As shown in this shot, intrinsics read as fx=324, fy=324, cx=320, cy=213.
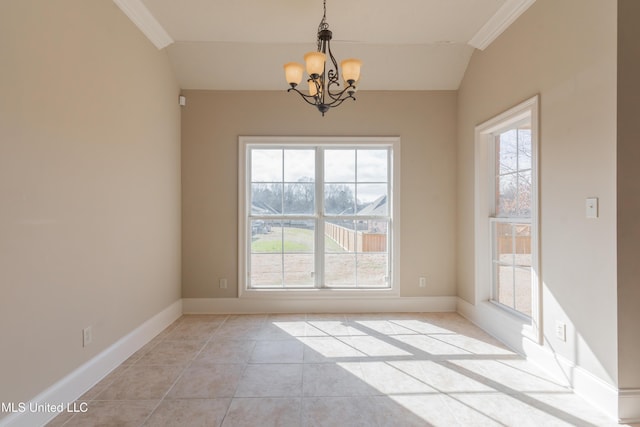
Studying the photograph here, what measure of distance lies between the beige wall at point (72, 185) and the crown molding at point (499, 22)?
317cm

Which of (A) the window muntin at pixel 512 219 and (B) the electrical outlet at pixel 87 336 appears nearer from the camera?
(B) the electrical outlet at pixel 87 336

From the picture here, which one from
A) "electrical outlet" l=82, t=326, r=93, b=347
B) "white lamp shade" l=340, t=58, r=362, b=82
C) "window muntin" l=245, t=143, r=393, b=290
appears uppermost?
"white lamp shade" l=340, t=58, r=362, b=82

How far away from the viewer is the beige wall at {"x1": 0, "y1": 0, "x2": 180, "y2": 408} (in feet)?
5.51

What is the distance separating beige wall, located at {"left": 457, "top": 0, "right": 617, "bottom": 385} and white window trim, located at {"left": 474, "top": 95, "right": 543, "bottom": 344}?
60mm

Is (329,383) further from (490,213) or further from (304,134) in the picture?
(304,134)

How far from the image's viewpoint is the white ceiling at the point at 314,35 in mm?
2793

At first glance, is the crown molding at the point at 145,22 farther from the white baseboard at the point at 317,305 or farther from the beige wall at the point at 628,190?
the beige wall at the point at 628,190

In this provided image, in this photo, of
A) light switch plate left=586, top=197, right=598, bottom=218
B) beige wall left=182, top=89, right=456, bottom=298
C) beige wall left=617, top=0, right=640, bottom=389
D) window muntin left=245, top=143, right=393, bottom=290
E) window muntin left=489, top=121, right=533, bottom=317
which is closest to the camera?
beige wall left=617, top=0, right=640, bottom=389

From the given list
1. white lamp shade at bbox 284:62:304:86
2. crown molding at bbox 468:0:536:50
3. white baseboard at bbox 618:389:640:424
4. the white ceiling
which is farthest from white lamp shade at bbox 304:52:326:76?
white baseboard at bbox 618:389:640:424

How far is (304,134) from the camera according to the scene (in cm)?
386

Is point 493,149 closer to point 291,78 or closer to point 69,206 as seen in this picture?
point 291,78

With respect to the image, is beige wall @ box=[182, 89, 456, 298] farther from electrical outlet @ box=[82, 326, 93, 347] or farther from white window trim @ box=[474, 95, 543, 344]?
electrical outlet @ box=[82, 326, 93, 347]

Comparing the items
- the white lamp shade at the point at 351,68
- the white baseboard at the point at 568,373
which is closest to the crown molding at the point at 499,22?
the white lamp shade at the point at 351,68

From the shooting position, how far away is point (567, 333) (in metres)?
2.21
